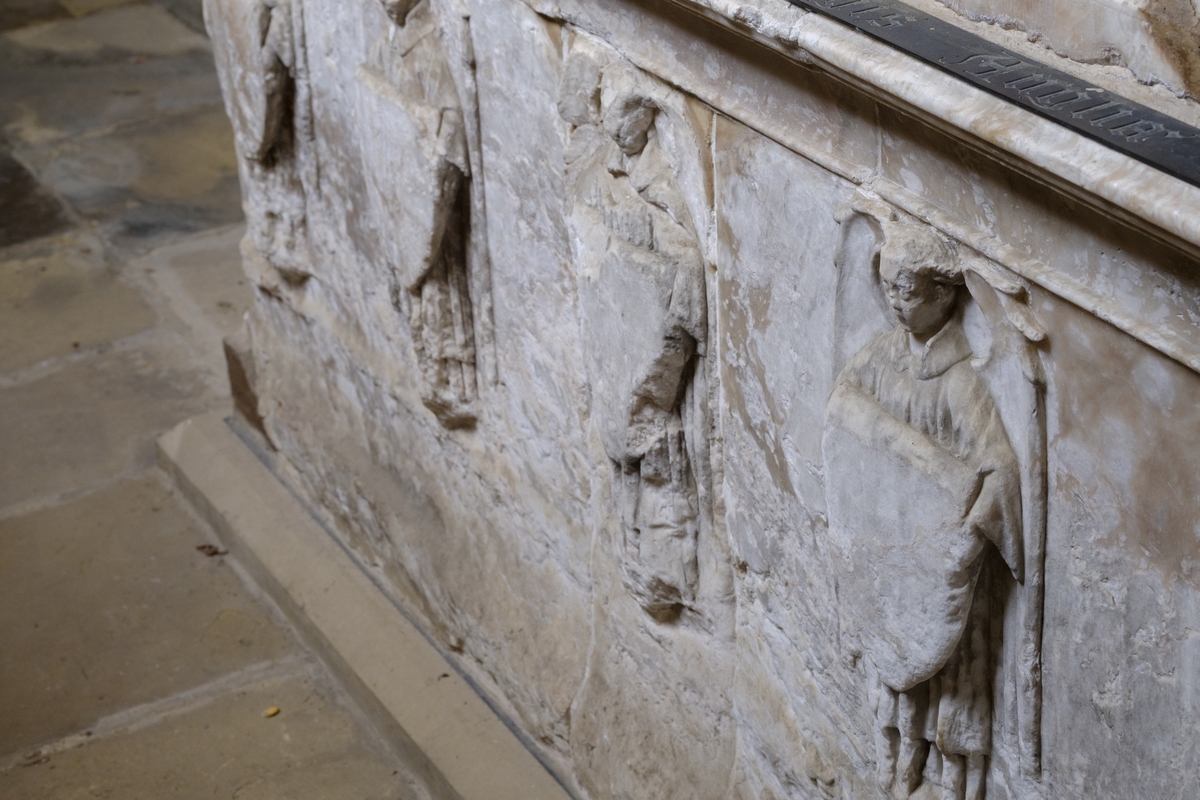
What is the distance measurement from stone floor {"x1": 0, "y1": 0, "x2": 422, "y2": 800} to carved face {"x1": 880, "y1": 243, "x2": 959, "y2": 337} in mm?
2109

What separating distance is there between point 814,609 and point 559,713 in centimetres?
101

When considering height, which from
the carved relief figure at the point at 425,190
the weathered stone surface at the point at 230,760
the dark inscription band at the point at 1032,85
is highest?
the dark inscription band at the point at 1032,85

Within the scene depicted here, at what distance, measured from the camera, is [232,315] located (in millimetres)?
5445

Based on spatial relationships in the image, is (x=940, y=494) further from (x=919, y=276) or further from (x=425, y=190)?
(x=425, y=190)

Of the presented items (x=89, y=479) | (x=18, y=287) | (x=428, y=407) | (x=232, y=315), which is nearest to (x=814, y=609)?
(x=428, y=407)

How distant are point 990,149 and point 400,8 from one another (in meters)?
1.60

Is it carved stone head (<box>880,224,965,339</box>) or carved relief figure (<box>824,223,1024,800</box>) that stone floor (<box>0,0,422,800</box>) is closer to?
carved relief figure (<box>824,223,1024,800</box>)

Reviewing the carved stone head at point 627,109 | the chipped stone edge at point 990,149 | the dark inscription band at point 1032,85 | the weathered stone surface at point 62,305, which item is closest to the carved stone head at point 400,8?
the carved stone head at point 627,109

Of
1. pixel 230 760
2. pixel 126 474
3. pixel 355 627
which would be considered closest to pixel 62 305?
pixel 126 474

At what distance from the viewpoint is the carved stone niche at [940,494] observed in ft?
5.91

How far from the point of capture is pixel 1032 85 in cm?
164

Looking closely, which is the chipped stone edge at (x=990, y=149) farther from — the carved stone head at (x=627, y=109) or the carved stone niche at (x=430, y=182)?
the carved stone niche at (x=430, y=182)

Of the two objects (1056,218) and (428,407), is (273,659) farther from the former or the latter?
(1056,218)

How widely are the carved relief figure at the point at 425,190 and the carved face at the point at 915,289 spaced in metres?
1.28
